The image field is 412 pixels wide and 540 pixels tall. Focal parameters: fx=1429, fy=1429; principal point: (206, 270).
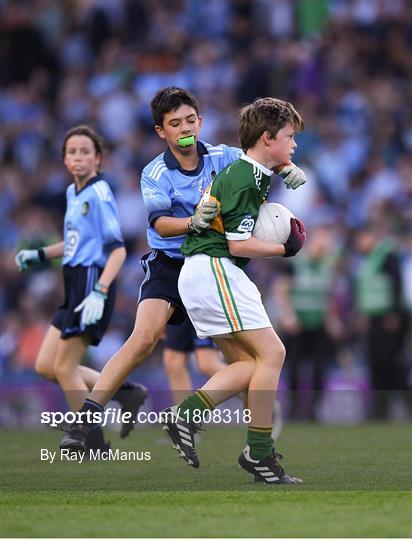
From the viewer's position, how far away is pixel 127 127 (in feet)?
60.0

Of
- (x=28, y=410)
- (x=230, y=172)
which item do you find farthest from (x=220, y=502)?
(x=28, y=410)

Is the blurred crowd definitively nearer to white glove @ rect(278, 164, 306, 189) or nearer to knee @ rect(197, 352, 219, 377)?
knee @ rect(197, 352, 219, 377)

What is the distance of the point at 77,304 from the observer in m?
9.60

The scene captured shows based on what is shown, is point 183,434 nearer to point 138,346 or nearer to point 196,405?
point 196,405

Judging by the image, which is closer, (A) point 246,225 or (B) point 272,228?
(A) point 246,225

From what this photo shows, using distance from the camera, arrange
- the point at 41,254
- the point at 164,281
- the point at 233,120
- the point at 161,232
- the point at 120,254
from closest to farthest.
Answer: the point at 161,232, the point at 164,281, the point at 120,254, the point at 41,254, the point at 233,120

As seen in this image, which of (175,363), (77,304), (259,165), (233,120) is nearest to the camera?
(259,165)

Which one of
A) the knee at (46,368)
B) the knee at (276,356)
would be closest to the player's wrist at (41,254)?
the knee at (46,368)

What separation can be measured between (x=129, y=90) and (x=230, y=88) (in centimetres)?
143

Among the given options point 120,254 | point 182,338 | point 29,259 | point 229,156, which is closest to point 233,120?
point 182,338

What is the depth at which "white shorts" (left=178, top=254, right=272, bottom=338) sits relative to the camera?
7395 millimetres

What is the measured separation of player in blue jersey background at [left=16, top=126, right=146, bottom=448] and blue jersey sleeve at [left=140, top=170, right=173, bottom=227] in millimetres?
1345

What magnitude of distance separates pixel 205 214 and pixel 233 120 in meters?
10.2

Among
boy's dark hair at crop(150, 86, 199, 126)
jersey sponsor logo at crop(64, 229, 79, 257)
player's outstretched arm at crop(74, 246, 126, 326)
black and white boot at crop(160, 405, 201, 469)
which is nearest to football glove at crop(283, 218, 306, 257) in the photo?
black and white boot at crop(160, 405, 201, 469)
